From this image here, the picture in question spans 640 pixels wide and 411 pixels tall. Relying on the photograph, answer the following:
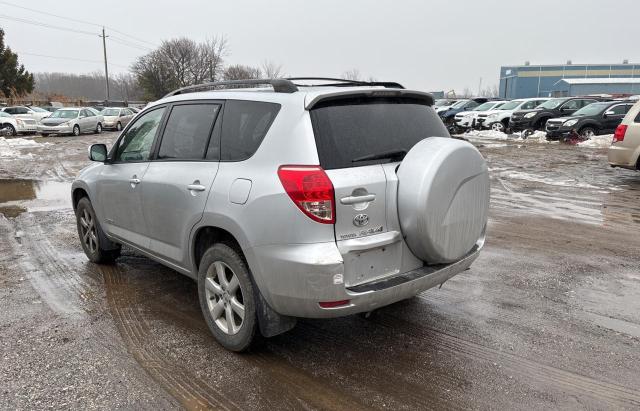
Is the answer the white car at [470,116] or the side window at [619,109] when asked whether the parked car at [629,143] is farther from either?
the white car at [470,116]

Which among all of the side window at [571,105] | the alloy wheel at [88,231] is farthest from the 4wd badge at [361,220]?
the side window at [571,105]

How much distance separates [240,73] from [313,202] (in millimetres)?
64070

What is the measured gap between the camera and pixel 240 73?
63812mm

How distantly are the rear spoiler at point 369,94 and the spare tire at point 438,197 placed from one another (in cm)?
45

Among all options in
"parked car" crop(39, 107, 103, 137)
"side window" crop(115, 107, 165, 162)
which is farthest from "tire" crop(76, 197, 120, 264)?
"parked car" crop(39, 107, 103, 137)

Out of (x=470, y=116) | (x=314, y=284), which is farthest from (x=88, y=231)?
(x=470, y=116)

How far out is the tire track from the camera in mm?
3049

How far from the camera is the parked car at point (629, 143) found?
10352mm

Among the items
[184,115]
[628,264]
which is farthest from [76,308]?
[628,264]

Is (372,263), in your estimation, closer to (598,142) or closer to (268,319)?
(268,319)

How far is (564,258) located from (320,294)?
159 inches

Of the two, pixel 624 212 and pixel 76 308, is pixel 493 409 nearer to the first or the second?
pixel 76 308

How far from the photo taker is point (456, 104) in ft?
114

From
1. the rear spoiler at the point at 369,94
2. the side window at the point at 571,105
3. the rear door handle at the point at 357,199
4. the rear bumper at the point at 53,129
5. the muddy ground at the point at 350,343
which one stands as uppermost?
the side window at the point at 571,105
